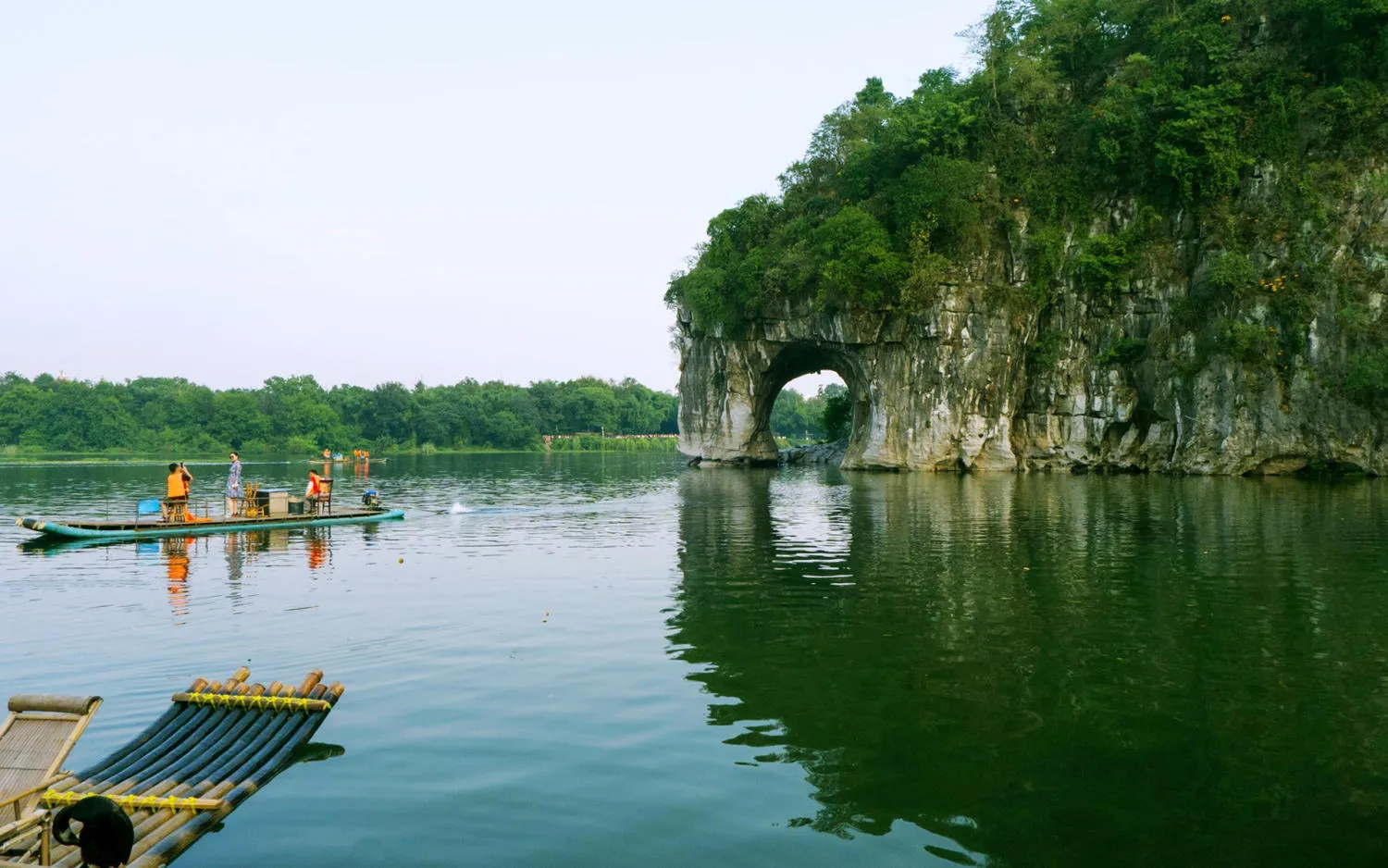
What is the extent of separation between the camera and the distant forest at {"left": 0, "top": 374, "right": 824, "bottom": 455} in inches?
4284

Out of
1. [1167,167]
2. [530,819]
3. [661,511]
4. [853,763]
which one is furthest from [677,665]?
[1167,167]

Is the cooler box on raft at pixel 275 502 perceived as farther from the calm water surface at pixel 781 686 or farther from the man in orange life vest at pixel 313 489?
the calm water surface at pixel 781 686

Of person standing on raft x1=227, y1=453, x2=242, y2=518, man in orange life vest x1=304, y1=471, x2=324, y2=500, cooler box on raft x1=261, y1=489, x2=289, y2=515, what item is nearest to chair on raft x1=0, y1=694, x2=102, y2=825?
person standing on raft x1=227, y1=453, x2=242, y2=518

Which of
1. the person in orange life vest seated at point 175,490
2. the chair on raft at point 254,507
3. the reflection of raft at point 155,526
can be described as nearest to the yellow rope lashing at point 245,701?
the reflection of raft at point 155,526

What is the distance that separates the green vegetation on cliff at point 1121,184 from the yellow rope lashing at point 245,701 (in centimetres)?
4389

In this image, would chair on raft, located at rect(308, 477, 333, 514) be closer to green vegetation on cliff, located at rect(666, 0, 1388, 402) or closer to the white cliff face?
green vegetation on cliff, located at rect(666, 0, 1388, 402)

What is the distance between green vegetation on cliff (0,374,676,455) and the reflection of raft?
292ft

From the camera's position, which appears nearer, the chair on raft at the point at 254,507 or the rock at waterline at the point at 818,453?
the chair on raft at the point at 254,507

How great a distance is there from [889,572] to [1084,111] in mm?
43585

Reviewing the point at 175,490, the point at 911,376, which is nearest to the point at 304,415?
the point at 911,376

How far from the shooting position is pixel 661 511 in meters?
32.2

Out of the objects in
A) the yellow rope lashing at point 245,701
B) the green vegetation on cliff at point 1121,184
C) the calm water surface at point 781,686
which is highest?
the green vegetation on cliff at point 1121,184

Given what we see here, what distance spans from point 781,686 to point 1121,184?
4983 centimetres

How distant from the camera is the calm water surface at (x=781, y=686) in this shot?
265 inches
